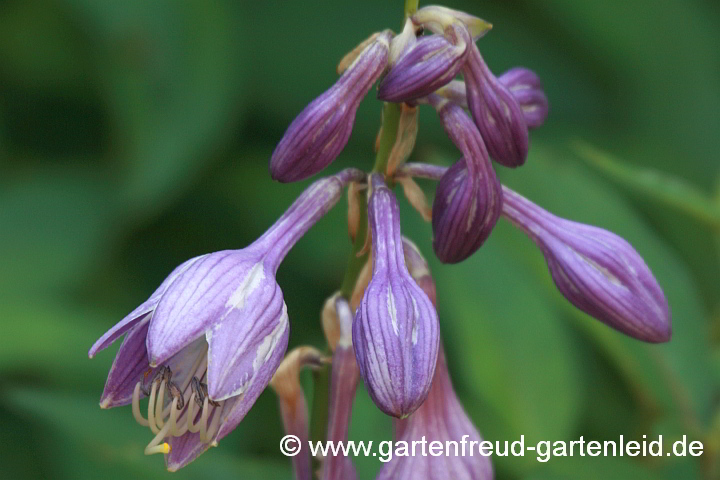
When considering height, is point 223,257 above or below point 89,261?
above

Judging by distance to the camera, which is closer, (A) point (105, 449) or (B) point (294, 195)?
(A) point (105, 449)

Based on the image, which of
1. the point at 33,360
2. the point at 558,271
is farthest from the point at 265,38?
the point at 558,271

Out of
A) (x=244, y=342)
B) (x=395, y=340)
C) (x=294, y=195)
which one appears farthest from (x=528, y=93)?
(x=294, y=195)

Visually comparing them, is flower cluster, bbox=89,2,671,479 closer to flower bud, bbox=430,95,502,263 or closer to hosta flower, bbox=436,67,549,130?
flower bud, bbox=430,95,502,263

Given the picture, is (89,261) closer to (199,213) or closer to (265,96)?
(199,213)

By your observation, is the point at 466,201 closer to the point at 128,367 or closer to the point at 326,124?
the point at 326,124

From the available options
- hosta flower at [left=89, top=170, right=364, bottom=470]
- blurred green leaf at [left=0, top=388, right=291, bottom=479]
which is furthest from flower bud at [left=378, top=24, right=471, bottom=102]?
blurred green leaf at [left=0, top=388, right=291, bottom=479]
